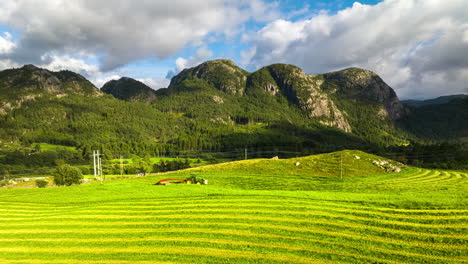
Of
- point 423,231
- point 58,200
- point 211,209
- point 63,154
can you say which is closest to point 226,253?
point 211,209

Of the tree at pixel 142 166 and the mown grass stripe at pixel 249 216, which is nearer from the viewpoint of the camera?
the mown grass stripe at pixel 249 216

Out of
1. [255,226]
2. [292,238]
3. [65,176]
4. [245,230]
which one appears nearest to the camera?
[292,238]

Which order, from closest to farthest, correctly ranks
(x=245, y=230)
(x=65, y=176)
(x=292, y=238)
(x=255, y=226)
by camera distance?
(x=292, y=238) < (x=245, y=230) < (x=255, y=226) < (x=65, y=176)

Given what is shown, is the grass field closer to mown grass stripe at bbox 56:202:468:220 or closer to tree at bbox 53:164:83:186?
mown grass stripe at bbox 56:202:468:220

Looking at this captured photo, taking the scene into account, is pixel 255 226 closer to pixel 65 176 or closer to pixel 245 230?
pixel 245 230

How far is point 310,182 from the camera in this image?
47781mm

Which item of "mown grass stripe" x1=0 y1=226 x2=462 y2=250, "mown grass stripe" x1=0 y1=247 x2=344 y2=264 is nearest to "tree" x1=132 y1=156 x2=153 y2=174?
"mown grass stripe" x1=0 y1=226 x2=462 y2=250

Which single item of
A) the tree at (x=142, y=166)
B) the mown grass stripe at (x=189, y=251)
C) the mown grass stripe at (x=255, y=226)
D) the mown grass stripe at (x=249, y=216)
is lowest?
the tree at (x=142, y=166)

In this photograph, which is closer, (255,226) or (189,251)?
(189,251)

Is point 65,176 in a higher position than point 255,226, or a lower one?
higher

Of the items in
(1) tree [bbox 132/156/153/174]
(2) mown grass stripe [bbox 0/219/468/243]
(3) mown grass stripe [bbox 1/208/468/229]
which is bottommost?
(1) tree [bbox 132/156/153/174]

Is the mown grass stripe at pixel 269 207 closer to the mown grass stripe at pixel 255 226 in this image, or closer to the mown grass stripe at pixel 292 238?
the mown grass stripe at pixel 255 226

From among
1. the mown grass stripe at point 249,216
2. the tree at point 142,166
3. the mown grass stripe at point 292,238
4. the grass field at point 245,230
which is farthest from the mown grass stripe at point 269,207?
the tree at point 142,166

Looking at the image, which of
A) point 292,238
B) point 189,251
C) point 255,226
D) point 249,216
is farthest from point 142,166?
point 292,238
